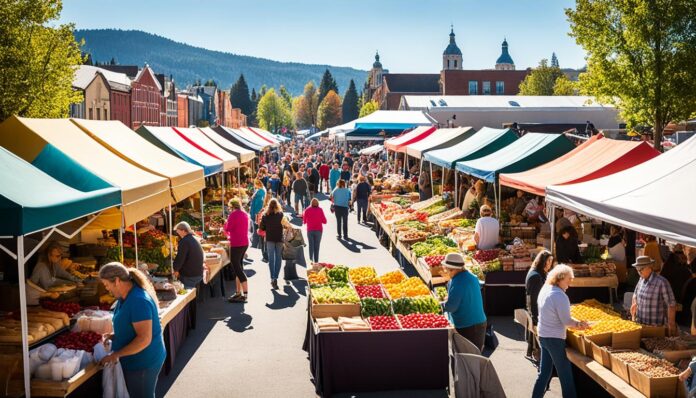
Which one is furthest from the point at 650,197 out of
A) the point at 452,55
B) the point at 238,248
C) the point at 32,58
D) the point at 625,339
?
the point at 452,55

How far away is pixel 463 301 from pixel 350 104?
148 meters

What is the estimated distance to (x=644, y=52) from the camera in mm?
24219

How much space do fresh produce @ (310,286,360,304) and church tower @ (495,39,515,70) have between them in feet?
563

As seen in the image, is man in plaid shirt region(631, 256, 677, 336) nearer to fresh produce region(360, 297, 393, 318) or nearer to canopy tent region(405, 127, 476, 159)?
fresh produce region(360, 297, 393, 318)

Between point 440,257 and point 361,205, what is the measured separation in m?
12.5

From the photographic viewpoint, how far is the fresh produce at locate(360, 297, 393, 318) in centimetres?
945

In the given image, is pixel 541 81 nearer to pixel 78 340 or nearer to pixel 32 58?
pixel 32 58

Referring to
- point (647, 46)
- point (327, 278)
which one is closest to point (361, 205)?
point (647, 46)

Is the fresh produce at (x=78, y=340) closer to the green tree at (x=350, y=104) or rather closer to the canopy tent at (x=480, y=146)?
the canopy tent at (x=480, y=146)

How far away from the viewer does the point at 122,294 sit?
633 centimetres

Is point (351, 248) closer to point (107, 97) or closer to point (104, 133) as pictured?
point (104, 133)

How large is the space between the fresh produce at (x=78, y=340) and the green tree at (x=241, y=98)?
587 feet

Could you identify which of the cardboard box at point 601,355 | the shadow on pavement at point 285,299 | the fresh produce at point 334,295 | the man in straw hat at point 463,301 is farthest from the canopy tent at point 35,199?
the cardboard box at point 601,355

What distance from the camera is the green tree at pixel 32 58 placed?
29672 millimetres
